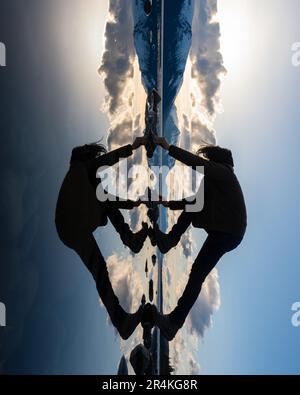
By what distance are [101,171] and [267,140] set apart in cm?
49

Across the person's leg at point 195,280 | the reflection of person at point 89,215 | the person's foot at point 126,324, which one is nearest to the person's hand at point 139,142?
the reflection of person at point 89,215

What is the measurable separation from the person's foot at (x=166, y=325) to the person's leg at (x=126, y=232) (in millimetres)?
165

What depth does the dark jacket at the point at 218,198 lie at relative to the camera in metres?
0.91

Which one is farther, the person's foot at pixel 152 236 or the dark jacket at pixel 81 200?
the person's foot at pixel 152 236

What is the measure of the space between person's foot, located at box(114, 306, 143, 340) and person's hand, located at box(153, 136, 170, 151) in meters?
0.36

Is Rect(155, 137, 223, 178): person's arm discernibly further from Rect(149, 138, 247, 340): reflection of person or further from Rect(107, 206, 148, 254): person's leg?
Rect(107, 206, 148, 254): person's leg

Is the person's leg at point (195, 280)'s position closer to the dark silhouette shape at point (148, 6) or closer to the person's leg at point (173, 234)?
the person's leg at point (173, 234)

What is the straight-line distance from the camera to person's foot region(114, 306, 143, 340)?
3.01 ft

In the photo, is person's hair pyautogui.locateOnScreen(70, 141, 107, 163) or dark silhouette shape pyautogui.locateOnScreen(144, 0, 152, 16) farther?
dark silhouette shape pyautogui.locateOnScreen(144, 0, 152, 16)

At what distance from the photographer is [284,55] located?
1.12 meters

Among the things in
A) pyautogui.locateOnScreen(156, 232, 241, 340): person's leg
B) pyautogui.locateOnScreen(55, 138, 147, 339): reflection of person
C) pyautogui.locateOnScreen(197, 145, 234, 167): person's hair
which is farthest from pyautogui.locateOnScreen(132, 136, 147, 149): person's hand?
pyautogui.locateOnScreen(156, 232, 241, 340): person's leg

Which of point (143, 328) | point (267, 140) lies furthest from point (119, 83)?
point (143, 328)

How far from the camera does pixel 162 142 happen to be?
95 centimetres

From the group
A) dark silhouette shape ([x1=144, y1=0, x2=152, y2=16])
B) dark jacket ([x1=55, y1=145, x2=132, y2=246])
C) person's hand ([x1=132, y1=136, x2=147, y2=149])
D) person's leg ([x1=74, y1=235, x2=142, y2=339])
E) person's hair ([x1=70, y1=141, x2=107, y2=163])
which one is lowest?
person's leg ([x1=74, y1=235, x2=142, y2=339])
